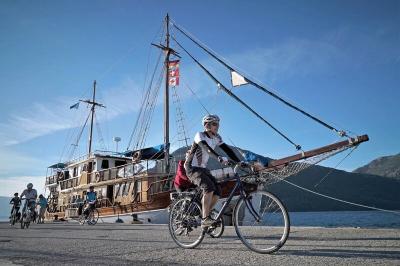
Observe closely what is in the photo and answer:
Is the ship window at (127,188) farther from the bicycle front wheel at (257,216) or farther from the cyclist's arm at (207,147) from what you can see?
the bicycle front wheel at (257,216)

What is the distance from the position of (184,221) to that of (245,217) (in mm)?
1205


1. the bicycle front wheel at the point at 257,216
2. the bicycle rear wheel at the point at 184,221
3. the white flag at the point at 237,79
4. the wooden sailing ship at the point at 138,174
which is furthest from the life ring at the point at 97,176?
the bicycle front wheel at the point at 257,216

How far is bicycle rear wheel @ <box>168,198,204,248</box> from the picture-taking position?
5379mm

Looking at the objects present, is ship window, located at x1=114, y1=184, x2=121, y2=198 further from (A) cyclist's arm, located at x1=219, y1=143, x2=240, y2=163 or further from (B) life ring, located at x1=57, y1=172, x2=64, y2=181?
(A) cyclist's arm, located at x1=219, y1=143, x2=240, y2=163

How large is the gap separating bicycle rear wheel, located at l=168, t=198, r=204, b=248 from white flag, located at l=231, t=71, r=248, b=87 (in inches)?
413

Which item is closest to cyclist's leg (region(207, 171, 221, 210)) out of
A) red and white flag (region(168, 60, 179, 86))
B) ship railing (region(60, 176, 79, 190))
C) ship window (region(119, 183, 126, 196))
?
ship window (region(119, 183, 126, 196))

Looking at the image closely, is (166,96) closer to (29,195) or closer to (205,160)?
(29,195)

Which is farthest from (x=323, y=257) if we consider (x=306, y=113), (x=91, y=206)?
(x=91, y=206)

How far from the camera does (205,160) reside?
5336mm

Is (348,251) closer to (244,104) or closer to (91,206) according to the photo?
(244,104)

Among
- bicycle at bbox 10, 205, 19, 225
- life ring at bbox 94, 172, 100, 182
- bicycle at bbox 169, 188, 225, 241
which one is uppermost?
life ring at bbox 94, 172, 100, 182

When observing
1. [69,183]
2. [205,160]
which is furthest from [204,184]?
[69,183]

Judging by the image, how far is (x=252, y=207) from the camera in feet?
16.0

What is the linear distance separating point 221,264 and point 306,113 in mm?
12335
